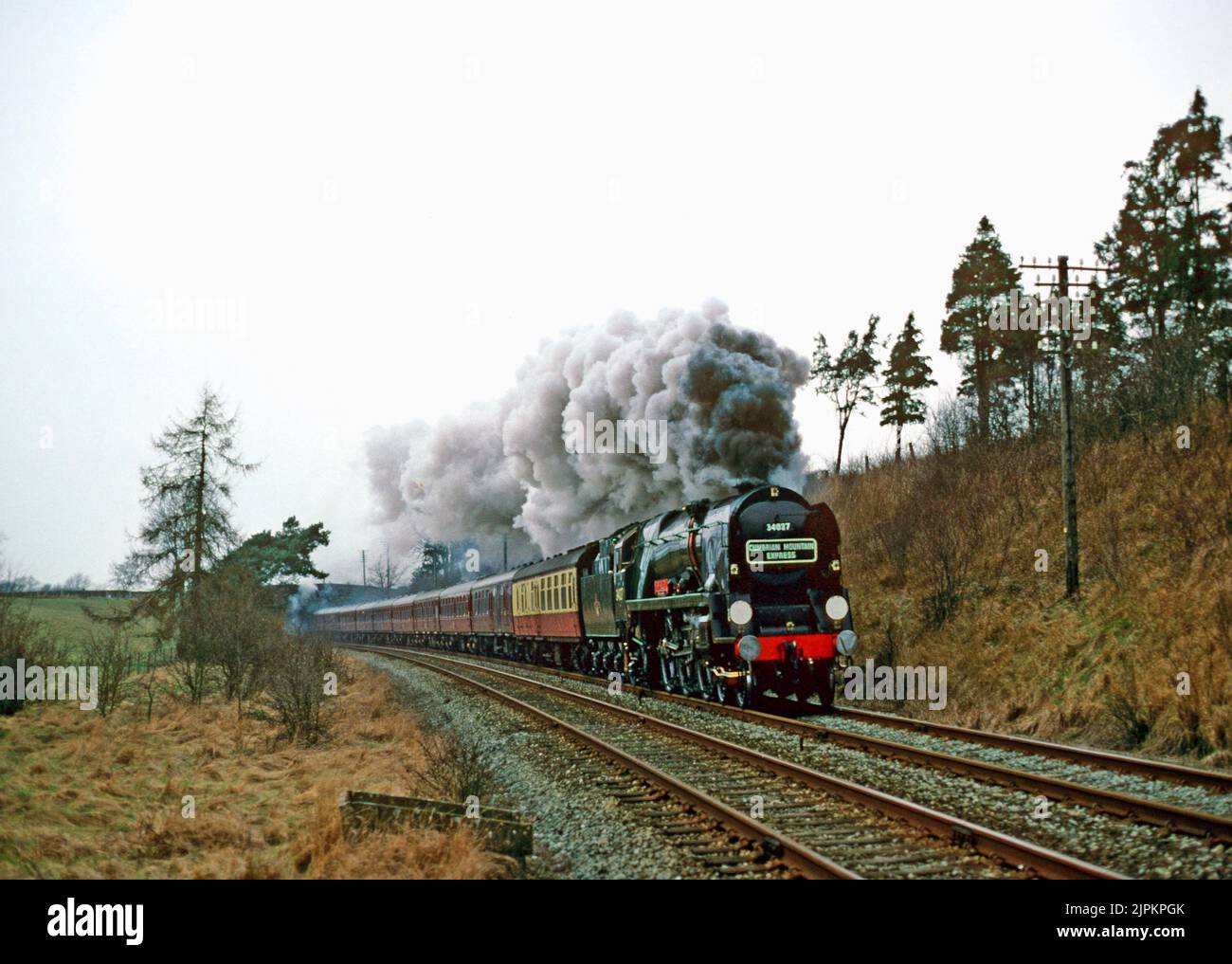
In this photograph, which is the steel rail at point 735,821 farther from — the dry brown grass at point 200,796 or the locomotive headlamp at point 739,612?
the locomotive headlamp at point 739,612

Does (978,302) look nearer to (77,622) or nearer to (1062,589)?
(1062,589)

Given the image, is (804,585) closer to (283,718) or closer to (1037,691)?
(1037,691)

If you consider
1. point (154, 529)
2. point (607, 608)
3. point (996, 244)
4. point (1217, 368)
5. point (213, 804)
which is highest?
point (996, 244)

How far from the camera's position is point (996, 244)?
42219 mm

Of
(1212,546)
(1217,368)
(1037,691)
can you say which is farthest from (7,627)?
(1217,368)

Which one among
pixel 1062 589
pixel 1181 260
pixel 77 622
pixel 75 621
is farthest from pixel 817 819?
pixel 75 621

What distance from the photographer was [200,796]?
10.7 m

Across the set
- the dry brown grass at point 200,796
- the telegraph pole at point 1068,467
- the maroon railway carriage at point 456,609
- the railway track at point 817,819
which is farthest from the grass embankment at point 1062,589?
the maroon railway carriage at point 456,609

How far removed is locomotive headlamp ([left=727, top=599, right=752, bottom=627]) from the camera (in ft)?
48.7

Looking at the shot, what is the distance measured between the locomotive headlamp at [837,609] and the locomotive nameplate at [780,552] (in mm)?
790

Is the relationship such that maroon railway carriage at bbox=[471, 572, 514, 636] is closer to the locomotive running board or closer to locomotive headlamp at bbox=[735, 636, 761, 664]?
the locomotive running board

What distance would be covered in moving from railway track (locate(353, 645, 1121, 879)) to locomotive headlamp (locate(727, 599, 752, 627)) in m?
2.01

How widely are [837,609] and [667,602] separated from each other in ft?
10.8
